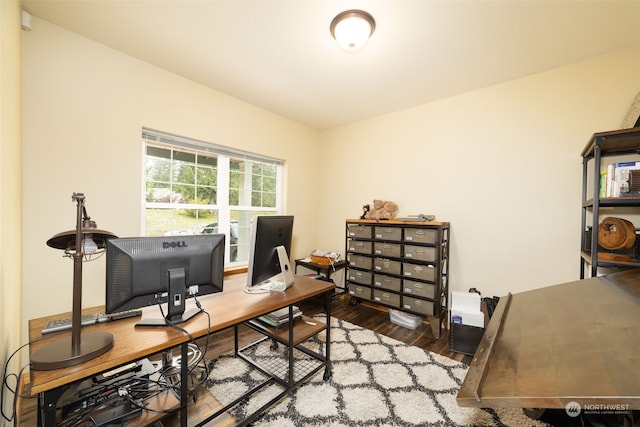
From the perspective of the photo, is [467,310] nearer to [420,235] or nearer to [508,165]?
[420,235]

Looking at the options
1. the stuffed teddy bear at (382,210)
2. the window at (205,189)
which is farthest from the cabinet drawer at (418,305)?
the window at (205,189)

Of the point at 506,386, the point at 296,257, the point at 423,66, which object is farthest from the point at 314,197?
the point at 506,386

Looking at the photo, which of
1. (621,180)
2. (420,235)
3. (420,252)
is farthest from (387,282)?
(621,180)

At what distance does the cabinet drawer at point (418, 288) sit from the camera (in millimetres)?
2477

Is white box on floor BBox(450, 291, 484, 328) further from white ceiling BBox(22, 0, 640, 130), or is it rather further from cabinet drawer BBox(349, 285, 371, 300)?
white ceiling BBox(22, 0, 640, 130)

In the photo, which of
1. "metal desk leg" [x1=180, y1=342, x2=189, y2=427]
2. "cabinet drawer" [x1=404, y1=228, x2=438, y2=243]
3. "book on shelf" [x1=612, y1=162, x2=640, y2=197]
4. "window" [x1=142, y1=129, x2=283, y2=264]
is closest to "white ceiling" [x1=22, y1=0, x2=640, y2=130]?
"window" [x1=142, y1=129, x2=283, y2=264]

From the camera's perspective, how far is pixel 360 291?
299cm

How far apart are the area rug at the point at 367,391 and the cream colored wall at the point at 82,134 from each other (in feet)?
4.51

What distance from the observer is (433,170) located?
114 inches

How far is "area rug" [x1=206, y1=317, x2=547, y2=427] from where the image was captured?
4.80 ft

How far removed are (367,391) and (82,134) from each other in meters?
2.88

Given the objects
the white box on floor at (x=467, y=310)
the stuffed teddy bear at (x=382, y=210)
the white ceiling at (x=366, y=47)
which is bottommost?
the white box on floor at (x=467, y=310)

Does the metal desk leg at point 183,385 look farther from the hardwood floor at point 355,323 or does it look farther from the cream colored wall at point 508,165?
the cream colored wall at point 508,165

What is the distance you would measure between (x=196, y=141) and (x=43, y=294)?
1731mm
